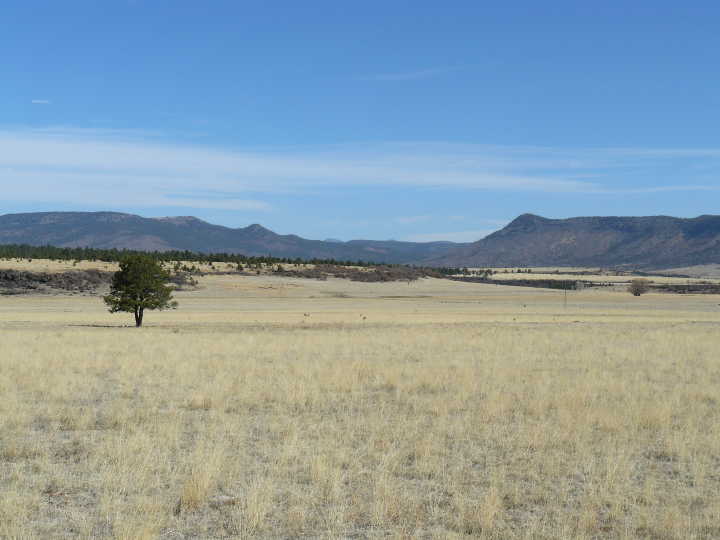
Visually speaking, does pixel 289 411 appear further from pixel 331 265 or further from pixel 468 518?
pixel 331 265

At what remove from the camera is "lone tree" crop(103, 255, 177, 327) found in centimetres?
4734

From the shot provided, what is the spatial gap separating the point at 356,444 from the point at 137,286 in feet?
123

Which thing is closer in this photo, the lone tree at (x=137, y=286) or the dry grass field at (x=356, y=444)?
the dry grass field at (x=356, y=444)

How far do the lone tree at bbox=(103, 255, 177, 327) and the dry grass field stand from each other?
1987cm

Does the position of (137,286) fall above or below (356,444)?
above

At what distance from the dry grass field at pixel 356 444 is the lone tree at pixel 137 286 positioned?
1987 centimetres

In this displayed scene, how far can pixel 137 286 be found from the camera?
4744 centimetres

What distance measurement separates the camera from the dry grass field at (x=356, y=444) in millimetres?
8734

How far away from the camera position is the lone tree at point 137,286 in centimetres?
4734

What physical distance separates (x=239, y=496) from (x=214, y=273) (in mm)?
103719

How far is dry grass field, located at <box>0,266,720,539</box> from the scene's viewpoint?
8.73 meters

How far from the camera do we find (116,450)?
38.9ft

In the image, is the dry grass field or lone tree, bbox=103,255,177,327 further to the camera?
lone tree, bbox=103,255,177,327

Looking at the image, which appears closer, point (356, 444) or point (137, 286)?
point (356, 444)
